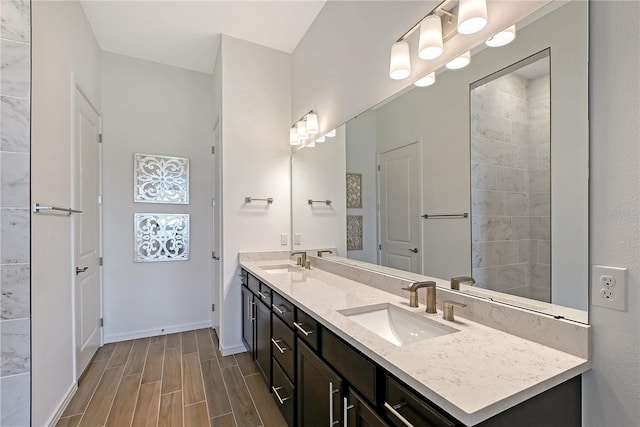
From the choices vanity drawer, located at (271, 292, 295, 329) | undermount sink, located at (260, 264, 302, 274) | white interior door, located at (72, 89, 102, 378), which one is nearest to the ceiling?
white interior door, located at (72, 89, 102, 378)

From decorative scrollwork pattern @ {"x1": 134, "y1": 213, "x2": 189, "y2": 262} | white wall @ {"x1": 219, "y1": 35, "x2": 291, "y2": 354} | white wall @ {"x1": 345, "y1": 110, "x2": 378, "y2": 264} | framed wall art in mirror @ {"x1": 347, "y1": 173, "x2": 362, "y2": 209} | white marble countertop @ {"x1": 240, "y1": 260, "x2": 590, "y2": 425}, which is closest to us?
white marble countertop @ {"x1": 240, "y1": 260, "x2": 590, "y2": 425}

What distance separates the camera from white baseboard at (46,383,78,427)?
1.88 meters

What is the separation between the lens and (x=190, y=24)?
9.02 ft

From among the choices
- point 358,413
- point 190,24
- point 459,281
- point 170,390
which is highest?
point 190,24

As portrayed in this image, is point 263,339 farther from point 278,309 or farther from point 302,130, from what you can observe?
point 302,130

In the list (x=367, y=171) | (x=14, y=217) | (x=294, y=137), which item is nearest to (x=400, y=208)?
(x=367, y=171)

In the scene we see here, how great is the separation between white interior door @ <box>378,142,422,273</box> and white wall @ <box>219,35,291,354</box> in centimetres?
148

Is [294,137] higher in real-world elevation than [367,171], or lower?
higher

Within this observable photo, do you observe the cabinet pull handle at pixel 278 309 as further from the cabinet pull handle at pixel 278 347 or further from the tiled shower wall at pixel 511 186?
the tiled shower wall at pixel 511 186

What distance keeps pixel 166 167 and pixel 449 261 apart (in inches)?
126

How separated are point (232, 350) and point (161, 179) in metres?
2.03

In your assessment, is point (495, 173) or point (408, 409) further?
point (495, 173)

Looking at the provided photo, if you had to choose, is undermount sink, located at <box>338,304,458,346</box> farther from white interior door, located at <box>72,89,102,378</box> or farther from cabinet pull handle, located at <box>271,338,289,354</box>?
white interior door, located at <box>72,89,102,378</box>

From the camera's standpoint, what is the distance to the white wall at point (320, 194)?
239 cm
